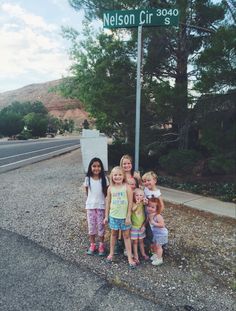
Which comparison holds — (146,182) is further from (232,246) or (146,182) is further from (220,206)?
(220,206)

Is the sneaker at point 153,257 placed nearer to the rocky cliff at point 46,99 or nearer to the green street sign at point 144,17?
the green street sign at point 144,17

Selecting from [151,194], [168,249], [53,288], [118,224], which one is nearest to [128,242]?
[118,224]

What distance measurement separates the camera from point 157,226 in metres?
3.88

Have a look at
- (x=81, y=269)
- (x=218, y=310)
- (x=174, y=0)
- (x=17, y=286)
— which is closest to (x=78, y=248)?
(x=81, y=269)

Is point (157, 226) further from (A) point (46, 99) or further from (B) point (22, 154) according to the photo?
(A) point (46, 99)

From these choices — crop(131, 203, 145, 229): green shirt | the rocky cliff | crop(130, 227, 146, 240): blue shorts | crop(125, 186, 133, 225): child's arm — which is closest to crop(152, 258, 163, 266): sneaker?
crop(130, 227, 146, 240): blue shorts

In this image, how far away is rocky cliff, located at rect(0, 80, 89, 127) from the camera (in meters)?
132

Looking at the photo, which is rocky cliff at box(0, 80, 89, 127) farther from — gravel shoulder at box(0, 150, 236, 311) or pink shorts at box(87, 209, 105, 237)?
pink shorts at box(87, 209, 105, 237)

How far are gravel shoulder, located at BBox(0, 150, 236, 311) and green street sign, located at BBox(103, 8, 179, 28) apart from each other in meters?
2.46

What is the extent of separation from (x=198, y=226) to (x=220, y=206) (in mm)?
1534

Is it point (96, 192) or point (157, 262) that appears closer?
point (157, 262)

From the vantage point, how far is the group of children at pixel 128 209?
3.75m

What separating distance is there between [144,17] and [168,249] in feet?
10.6

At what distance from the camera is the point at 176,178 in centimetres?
925
